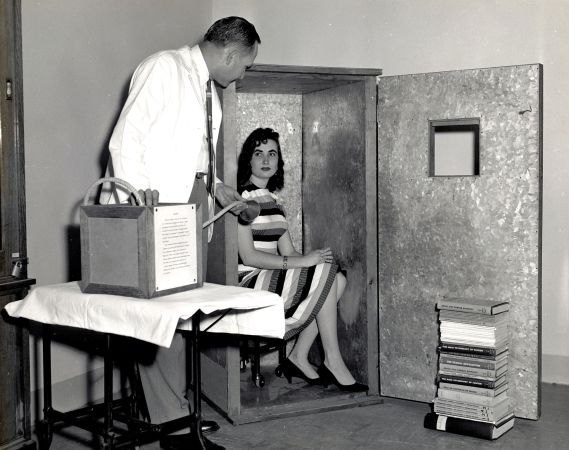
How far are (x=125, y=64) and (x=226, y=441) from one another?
6.93 ft

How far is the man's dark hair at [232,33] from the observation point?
3104 millimetres

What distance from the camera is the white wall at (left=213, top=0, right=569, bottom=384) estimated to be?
14.2 feet

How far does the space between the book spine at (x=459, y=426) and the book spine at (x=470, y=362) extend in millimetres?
254

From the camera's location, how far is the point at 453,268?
371cm

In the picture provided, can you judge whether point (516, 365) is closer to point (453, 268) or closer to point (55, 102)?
point (453, 268)

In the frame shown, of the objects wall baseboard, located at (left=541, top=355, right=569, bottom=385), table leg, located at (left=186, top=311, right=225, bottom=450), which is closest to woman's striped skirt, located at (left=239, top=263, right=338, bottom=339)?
table leg, located at (left=186, top=311, right=225, bottom=450)

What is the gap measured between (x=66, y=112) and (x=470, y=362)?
232cm

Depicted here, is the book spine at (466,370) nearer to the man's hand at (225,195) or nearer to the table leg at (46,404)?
the man's hand at (225,195)

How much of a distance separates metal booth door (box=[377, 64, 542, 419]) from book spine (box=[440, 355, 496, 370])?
25 centimetres

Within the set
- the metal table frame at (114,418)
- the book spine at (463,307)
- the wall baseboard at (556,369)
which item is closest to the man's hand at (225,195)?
the metal table frame at (114,418)

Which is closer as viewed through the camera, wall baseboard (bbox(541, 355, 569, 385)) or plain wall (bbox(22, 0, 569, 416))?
plain wall (bbox(22, 0, 569, 416))

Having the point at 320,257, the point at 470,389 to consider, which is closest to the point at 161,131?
the point at 320,257

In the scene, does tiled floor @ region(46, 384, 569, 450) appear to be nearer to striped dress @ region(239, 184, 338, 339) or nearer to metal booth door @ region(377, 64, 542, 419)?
metal booth door @ region(377, 64, 542, 419)

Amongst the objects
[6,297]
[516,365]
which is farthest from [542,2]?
[6,297]
